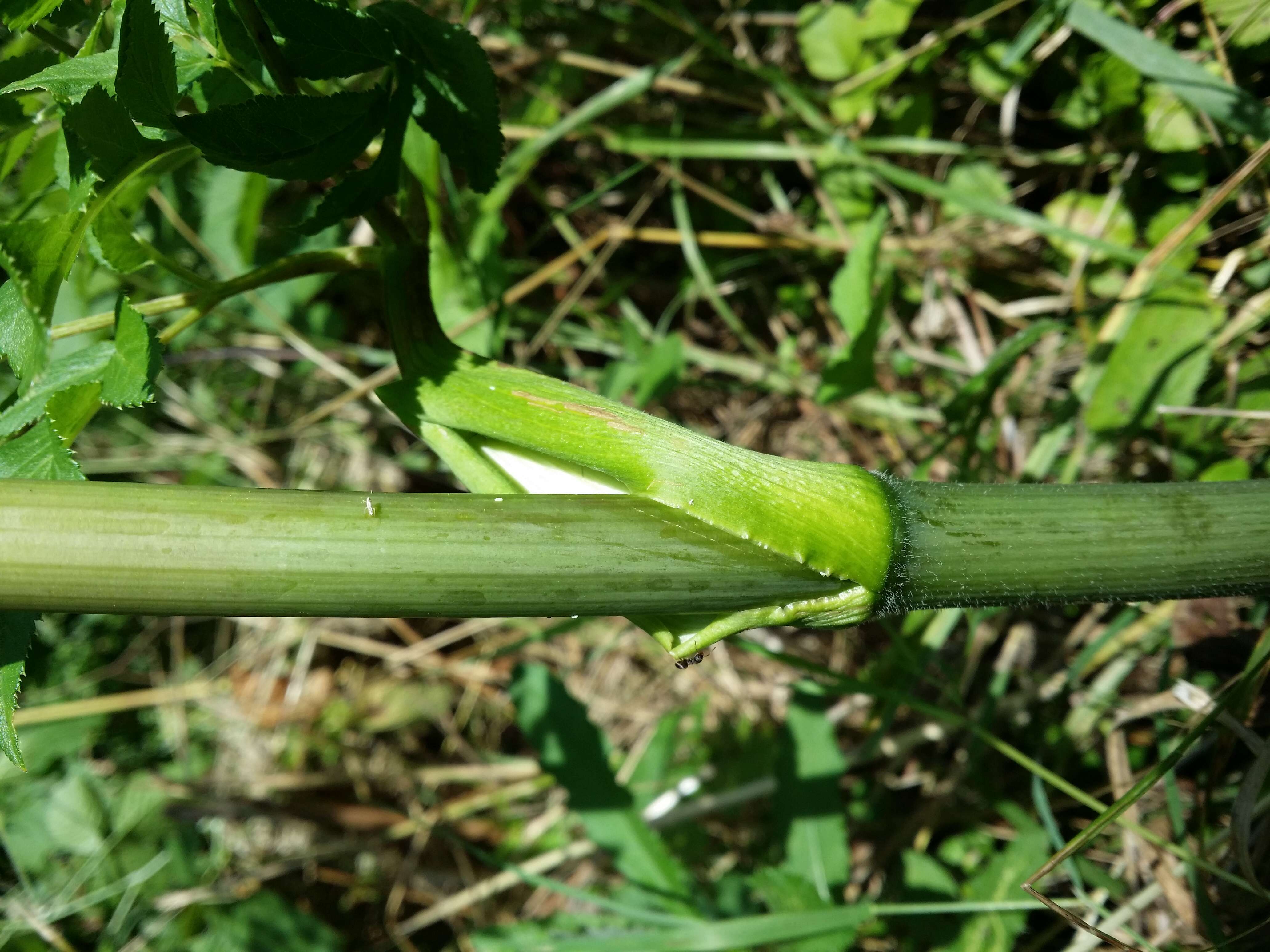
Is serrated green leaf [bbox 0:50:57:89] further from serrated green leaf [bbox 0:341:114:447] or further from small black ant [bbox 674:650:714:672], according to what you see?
small black ant [bbox 674:650:714:672]

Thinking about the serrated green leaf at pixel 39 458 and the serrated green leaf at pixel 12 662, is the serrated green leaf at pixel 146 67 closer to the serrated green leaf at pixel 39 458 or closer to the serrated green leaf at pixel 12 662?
the serrated green leaf at pixel 39 458

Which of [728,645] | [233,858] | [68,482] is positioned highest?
[68,482]

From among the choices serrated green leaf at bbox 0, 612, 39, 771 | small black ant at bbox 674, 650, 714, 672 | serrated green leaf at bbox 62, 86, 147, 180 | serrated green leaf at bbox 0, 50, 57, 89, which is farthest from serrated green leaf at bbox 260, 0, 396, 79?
small black ant at bbox 674, 650, 714, 672

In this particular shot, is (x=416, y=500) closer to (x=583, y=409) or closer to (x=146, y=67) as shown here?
(x=583, y=409)

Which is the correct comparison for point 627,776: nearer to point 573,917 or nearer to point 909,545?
point 573,917

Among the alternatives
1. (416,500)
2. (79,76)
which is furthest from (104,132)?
(416,500)

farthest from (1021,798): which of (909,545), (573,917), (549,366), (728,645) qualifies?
(549,366)
